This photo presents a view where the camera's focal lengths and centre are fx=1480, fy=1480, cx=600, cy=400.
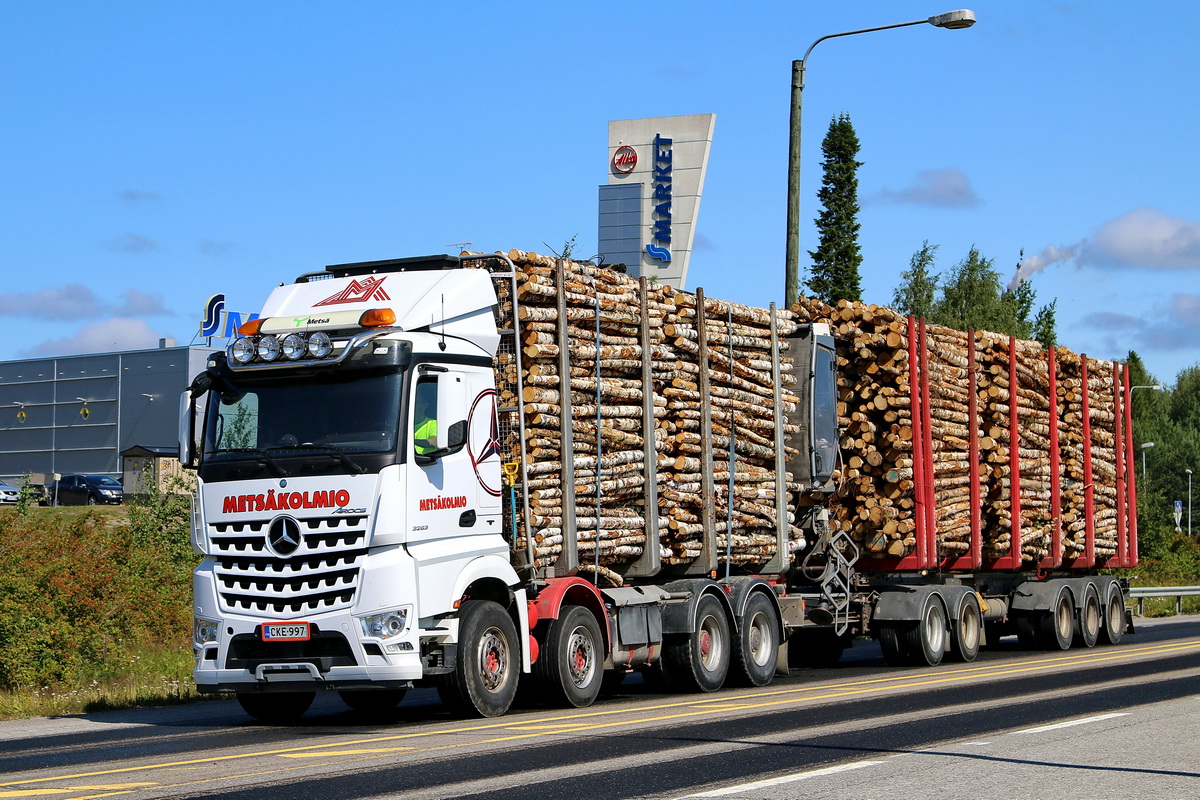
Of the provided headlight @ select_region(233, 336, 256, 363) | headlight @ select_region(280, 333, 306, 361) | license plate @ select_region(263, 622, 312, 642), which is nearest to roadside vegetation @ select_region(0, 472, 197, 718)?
license plate @ select_region(263, 622, 312, 642)

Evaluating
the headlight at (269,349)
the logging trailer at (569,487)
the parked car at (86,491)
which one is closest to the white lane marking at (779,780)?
the logging trailer at (569,487)

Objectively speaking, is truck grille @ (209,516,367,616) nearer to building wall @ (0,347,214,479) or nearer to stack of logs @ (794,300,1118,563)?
stack of logs @ (794,300,1118,563)

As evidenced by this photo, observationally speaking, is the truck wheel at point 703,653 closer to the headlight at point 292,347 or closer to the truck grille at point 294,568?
the truck grille at point 294,568

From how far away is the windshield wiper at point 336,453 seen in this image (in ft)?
40.1

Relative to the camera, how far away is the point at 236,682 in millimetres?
12594

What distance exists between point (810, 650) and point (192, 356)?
53.1 metres

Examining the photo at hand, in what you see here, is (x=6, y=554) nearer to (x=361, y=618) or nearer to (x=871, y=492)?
(x=361, y=618)

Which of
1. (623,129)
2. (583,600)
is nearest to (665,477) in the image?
(583,600)

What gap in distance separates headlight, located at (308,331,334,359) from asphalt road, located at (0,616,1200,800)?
3180mm

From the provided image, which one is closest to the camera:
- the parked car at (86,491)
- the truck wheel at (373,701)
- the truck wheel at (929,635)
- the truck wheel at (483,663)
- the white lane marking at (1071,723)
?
the white lane marking at (1071,723)

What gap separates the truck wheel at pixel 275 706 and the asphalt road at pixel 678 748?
0.27 meters

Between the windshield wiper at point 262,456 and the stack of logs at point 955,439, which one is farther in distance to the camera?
the stack of logs at point 955,439

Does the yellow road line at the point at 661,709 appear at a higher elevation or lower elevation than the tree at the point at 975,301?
lower

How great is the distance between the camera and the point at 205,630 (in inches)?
504
